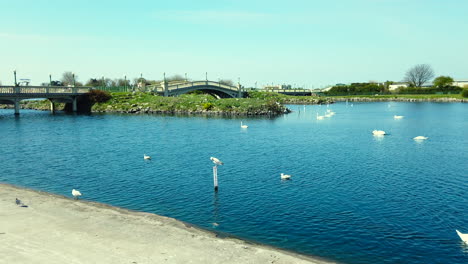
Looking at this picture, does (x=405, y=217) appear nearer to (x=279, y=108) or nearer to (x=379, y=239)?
(x=379, y=239)

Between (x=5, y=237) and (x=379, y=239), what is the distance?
20.6m

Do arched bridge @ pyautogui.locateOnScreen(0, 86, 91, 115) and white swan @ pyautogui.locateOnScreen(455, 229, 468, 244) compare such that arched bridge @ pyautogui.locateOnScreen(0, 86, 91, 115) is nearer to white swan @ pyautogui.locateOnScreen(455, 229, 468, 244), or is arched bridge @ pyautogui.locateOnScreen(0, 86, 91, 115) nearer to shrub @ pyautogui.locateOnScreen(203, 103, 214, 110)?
shrub @ pyautogui.locateOnScreen(203, 103, 214, 110)

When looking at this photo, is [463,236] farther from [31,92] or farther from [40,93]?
[40,93]

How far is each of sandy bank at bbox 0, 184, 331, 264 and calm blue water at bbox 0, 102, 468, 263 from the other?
2.73 metres

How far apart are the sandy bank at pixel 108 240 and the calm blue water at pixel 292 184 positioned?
2.73 m

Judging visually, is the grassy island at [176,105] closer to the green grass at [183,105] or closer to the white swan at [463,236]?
the green grass at [183,105]

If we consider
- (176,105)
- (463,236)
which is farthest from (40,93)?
(463,236)

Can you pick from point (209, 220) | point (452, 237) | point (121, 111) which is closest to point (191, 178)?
point (209, 220)

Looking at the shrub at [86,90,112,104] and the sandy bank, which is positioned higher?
the shrub at [86,90,112,104]

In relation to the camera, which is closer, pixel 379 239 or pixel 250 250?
pixel 250 250

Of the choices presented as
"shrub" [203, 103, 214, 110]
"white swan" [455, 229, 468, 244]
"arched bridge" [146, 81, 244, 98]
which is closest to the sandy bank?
"white swan" [455, 229, 468, 244]

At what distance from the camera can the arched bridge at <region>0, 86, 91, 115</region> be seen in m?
109

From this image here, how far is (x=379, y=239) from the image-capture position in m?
22.0

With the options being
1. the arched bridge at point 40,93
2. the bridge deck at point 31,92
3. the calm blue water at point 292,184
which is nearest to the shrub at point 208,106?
the arched bridge at point 40,93
